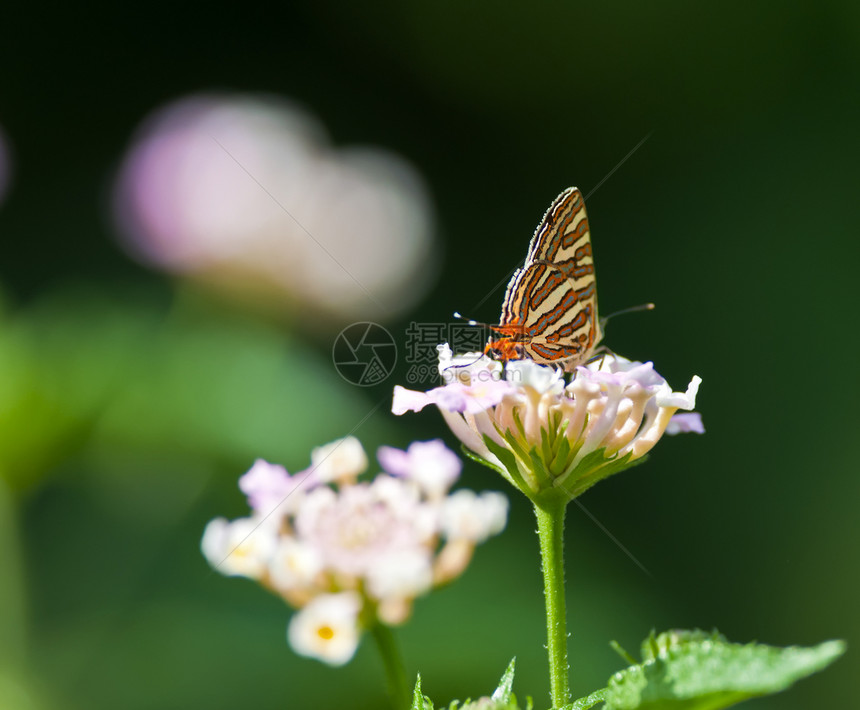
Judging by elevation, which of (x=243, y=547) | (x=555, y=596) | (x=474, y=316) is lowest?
(x=555, y=596)

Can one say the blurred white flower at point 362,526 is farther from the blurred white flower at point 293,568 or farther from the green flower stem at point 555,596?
the green flower stem at point 555,596

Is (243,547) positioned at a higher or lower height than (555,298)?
lower

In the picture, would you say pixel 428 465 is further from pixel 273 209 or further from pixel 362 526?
pixel 273 209

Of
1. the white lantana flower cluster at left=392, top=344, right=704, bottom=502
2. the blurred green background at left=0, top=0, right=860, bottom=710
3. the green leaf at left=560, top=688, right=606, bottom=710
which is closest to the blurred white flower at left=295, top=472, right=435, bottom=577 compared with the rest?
the white lantana flower cluster at left=392, top=344, right=704, bottom=502

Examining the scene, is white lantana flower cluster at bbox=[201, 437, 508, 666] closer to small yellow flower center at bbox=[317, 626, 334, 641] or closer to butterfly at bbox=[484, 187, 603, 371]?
small yellow flower center at bbox=[317, 626, 334, 641]

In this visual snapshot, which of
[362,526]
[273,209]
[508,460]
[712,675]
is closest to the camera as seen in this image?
[712,675]

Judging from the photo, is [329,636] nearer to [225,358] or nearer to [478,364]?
[478,364]

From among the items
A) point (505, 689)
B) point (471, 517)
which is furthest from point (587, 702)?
point (471, 517)
